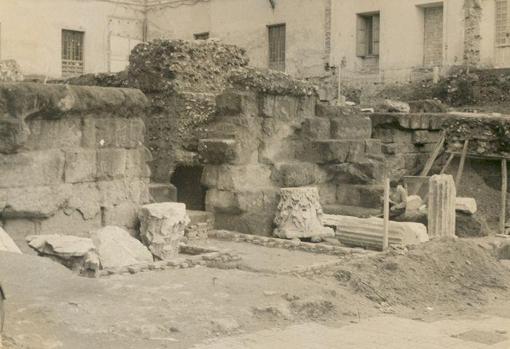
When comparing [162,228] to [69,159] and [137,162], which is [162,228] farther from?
[69,159]

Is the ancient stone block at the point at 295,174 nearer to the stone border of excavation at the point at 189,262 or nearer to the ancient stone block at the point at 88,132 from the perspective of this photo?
the stone border of excavation at the point at 189,262

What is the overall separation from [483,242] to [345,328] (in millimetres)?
4218

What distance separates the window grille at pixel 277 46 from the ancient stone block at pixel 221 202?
17899mm

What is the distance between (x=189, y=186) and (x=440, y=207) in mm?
3588

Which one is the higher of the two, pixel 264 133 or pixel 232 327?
pixel 264 133

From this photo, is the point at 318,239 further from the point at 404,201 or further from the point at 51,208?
the point at 51,208

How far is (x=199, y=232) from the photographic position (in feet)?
30.0

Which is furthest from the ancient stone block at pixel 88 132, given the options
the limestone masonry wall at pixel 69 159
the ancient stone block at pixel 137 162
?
the ancient stone block at pixel 137 162

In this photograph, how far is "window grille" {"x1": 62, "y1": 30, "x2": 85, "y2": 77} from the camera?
27562 mm

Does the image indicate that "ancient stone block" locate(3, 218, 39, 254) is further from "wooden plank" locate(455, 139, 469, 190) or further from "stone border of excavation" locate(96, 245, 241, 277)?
"wooden plank" locate(455, 139, 469, 190)

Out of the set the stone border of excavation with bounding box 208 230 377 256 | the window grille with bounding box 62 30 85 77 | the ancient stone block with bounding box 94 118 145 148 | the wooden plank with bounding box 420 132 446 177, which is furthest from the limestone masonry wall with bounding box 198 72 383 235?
the window grille with bounding box 62 30 85 77

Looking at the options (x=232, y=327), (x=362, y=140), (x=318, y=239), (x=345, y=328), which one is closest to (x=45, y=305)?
(x=232, y=327)

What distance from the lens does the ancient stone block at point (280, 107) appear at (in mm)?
9891

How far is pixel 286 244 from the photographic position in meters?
8.73
